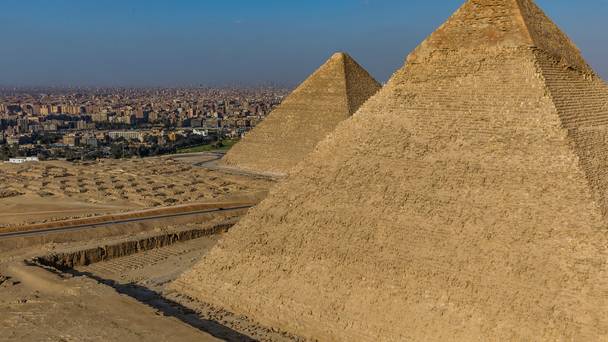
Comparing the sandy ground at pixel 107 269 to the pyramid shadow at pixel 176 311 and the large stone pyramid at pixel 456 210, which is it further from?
the large stone pyramid at pixel 456 210

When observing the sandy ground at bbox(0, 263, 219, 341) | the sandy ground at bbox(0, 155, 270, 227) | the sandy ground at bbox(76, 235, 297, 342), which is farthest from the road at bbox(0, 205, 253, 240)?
the sandy ground at bbox(0, 263, 219, 341)

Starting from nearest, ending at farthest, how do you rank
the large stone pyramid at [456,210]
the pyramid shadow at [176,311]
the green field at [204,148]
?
1. the large stone pyramid at [456,210]
2. the pyramid shadow at [176,311]
3. the green field at [204,148]

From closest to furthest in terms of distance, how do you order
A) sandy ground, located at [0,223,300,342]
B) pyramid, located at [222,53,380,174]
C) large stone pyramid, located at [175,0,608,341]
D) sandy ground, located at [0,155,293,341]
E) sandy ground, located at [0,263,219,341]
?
large stone pyramid, located at [175,0,608,341]
sandy ground, located at [0,263,219,341]
sandy ground, located at [0,223,300,342]
sandy ground, located at [0,155,293,341]
pyramid, located at [222,53,380,174]

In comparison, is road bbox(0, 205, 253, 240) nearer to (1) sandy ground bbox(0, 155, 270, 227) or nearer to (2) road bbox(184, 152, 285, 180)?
(1) sandy ground bbox(0, 155, 270, 227)

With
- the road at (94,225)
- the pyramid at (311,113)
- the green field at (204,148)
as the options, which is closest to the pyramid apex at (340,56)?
the pyramid at (311,113)

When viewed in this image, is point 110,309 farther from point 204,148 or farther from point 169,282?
point 204,148

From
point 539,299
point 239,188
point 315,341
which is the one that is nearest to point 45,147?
point 239,188
